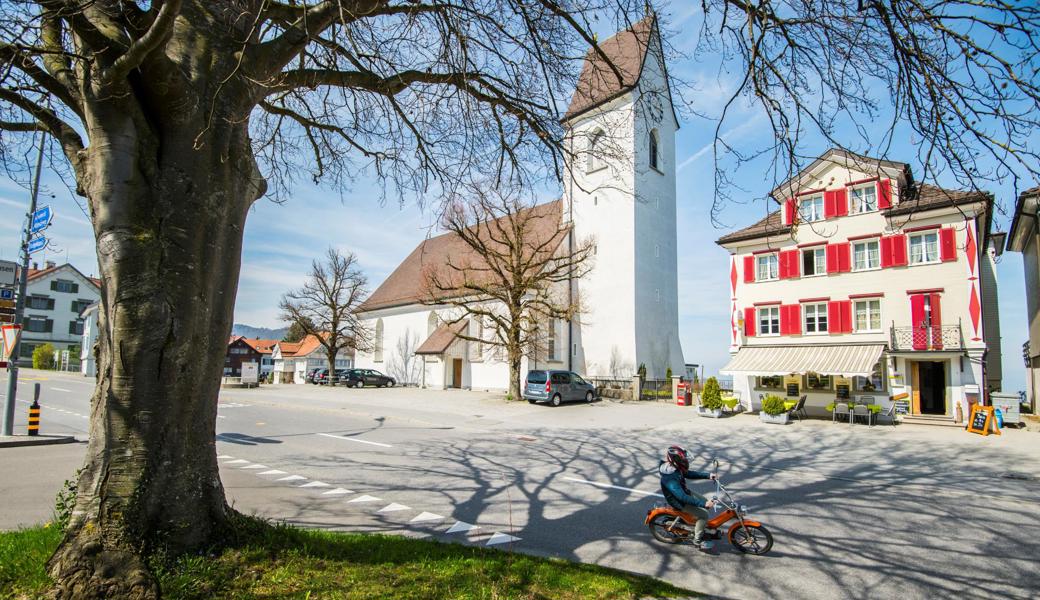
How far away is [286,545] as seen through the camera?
4.69 m

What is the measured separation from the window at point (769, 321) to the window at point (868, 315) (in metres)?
3.37


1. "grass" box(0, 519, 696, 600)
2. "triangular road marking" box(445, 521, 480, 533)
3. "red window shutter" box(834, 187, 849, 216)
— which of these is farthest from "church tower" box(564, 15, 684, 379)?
"grass" box(0, 519, 696, 600)

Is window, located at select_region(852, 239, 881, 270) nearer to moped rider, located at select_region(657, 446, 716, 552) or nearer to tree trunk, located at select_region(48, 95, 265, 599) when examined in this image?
moped rider, located at select_region(657, 446, 716, 552)

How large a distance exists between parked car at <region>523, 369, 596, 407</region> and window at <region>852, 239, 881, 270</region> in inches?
564

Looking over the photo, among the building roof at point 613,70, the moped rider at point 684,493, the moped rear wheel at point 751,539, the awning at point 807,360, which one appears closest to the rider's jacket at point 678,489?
the moped rider at point 684,493

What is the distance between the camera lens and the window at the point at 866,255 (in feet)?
81.0

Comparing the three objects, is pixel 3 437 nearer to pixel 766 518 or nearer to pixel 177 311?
pixel 177 311

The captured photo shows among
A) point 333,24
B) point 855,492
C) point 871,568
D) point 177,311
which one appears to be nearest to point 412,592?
point 177,311

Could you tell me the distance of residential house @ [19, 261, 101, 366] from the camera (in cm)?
6856

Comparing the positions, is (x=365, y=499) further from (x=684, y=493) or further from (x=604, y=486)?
(x=684, y=493)

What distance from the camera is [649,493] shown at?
931 centimetres

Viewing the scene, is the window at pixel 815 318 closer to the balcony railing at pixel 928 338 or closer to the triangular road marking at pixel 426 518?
the balcony railing at pixel 928 338

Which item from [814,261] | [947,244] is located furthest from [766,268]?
[947,244]

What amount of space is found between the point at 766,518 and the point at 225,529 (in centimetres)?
693
